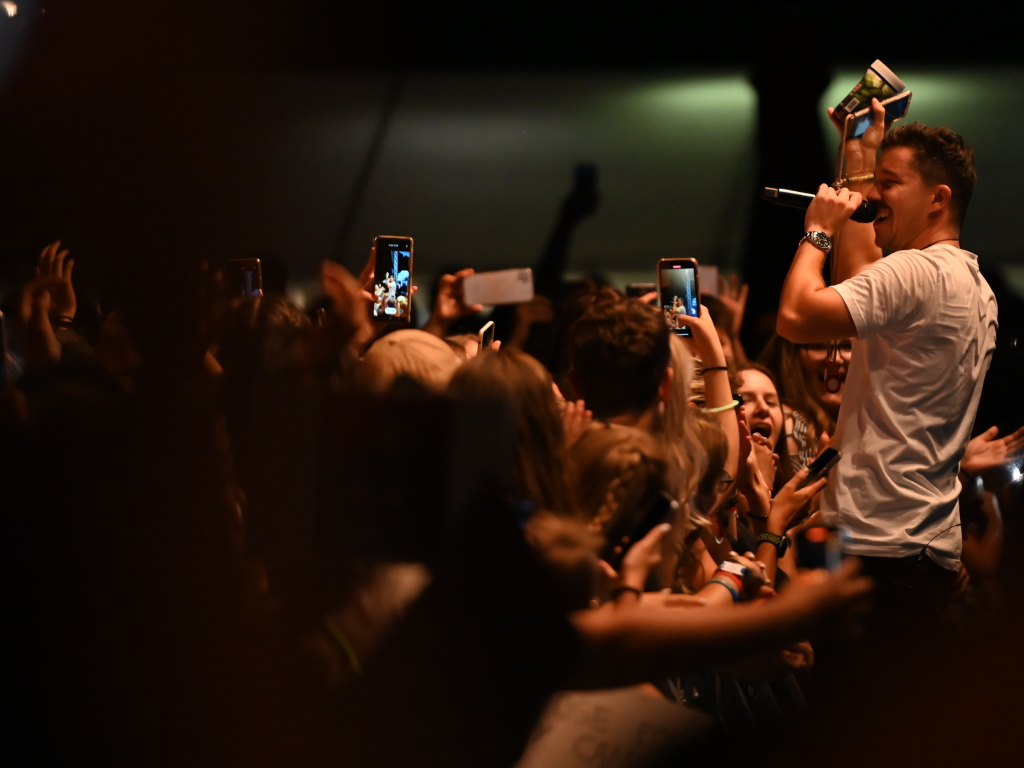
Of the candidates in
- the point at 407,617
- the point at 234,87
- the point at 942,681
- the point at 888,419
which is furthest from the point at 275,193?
the point at 942,681

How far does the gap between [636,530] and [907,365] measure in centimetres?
75

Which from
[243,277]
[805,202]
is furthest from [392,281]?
[805,202]

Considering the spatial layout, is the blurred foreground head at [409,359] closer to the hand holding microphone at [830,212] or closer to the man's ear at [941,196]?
the hand holding microphone at [830,212]

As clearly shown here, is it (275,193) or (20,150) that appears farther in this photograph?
(275,193)

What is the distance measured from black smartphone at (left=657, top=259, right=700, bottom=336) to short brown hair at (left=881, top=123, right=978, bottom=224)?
1.43ft

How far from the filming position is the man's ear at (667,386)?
4.83 feet

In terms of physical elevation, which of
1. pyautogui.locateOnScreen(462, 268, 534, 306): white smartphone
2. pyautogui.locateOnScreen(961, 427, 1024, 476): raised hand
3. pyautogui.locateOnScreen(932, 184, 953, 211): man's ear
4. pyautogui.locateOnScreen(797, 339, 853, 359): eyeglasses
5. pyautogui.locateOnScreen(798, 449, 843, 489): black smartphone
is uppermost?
pyautogui.locateOnScreen(932, 184, 953, 211): man's ear

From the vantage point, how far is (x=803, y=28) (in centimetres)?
325

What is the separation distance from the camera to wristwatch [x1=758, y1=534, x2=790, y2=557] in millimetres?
1715

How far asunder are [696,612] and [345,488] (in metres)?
0.48

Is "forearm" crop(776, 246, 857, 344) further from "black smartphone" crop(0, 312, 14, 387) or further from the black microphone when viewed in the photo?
"black smartphone" crop(0, 312, 14, 387)

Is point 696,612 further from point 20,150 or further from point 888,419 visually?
point 20,150

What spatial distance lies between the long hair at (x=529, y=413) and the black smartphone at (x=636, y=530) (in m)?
0.07

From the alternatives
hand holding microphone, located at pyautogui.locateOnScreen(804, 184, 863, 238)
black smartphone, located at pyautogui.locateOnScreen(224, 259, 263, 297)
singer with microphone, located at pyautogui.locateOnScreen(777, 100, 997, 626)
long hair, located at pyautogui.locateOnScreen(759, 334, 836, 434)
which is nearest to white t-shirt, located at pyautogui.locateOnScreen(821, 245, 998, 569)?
singer with microphone, located at pyautogui.locateOnScreen(777, 100, 997, 626)
